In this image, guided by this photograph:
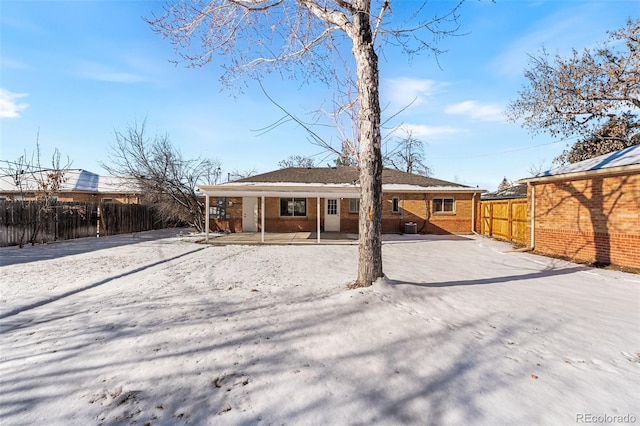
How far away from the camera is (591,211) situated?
812cm

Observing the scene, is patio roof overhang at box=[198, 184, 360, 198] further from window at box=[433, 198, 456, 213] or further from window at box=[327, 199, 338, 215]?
window at box=[433, 198, 456, 213]

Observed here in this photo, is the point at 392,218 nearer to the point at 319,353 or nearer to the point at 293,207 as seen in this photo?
the point at 293,207

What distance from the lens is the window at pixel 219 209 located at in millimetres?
17334

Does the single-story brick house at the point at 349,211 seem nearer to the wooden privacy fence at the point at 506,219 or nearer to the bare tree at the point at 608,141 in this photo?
the wooden privacy fence at the point at 506,219

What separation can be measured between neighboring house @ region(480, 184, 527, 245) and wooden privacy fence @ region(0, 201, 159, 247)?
19.5 meters

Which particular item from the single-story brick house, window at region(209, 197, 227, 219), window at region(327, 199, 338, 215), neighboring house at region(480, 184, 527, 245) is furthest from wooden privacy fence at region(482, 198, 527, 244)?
window at region(209, 197, 227, 219)

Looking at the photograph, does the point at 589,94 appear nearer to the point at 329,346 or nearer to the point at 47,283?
the point at 329,346

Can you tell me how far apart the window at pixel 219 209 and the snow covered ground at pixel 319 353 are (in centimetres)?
1174

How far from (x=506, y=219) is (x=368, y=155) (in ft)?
40.3

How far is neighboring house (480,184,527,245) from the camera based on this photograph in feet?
39.7

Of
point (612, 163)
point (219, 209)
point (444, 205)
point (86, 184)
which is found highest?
point (86, 184)

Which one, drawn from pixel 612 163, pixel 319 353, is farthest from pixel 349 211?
pixel 319 353

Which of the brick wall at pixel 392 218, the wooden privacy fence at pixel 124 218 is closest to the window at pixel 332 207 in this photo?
the brick wall at pixel 392 218

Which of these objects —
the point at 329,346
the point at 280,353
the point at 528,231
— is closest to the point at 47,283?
the point at 280,353
